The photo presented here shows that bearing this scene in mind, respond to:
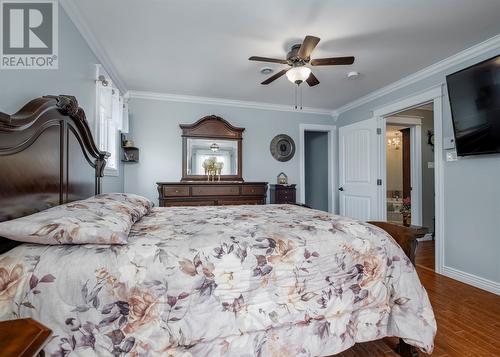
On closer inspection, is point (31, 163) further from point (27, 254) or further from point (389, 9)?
point (389, 9)

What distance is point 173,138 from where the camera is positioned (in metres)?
4.11

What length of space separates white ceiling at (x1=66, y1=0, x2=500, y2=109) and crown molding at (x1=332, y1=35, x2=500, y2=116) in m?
0.09

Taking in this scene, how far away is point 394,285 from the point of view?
1428 millimetres

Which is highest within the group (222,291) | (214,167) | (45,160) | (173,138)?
(173,138)

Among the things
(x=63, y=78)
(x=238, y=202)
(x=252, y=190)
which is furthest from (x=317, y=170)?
(x=63, y=78)

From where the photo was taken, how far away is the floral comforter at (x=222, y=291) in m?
0.97

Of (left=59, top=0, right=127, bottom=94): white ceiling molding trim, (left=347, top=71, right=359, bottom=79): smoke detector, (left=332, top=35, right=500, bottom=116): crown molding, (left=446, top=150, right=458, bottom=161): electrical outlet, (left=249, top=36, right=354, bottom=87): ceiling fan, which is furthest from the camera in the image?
(left=347, top=71, right=359, bottom=79): smoke detector

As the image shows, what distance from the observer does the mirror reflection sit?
418 cm

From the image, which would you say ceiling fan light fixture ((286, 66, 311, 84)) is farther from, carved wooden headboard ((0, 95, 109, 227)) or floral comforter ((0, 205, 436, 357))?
carved wooden headboard ((0, 95, 109, 227))

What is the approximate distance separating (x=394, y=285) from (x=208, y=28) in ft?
8.10

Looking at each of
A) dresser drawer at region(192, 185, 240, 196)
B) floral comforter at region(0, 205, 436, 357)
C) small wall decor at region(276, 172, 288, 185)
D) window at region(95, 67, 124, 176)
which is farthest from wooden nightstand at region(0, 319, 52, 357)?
small wall decor at region(276, 172, 288, 185)

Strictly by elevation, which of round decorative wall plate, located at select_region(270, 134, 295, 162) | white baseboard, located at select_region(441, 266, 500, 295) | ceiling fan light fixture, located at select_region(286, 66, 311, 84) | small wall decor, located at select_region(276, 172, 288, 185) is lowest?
white baseboard, located at select_region(441, 266, 500, 295)

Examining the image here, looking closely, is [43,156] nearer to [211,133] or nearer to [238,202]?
[238,202]

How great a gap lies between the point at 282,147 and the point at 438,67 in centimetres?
246
